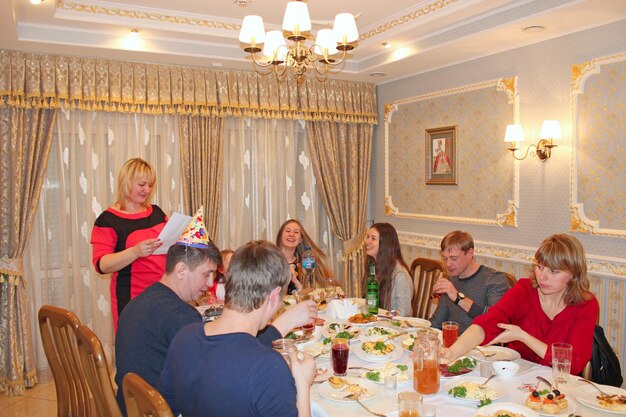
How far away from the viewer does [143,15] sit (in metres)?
4.07

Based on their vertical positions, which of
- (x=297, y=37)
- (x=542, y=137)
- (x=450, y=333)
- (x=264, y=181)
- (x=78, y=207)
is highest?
(x=297, y=37)

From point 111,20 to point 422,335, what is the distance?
11.0ft

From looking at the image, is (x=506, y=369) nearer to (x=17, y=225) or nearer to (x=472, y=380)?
(x=472, y=380)

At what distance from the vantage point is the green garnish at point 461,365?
2.12 m

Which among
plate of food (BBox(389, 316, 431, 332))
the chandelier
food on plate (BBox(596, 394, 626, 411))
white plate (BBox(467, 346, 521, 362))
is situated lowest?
plate of food (BBox(389, 316, 431, 332))

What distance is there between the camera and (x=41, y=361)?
4.46 m

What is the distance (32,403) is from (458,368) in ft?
11.0

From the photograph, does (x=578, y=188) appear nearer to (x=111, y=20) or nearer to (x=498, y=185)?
(x=498, y=185)

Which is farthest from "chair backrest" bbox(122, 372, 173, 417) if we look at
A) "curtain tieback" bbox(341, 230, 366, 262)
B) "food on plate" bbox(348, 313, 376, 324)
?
"curtain tieback" bbox(341, 230, 366, 262)

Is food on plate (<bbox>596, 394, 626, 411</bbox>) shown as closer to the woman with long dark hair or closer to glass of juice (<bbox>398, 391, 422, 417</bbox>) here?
glass of juice (<bbox>398, 391, 422, 417</bbox>)

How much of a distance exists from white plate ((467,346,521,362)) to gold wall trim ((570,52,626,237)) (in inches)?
71.4

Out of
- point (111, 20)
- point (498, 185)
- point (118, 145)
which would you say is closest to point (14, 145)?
point (118, 145)

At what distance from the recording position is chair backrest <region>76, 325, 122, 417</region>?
1.86 metres

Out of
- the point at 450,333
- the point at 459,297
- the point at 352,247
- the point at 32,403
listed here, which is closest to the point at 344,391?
the point at 450,333
